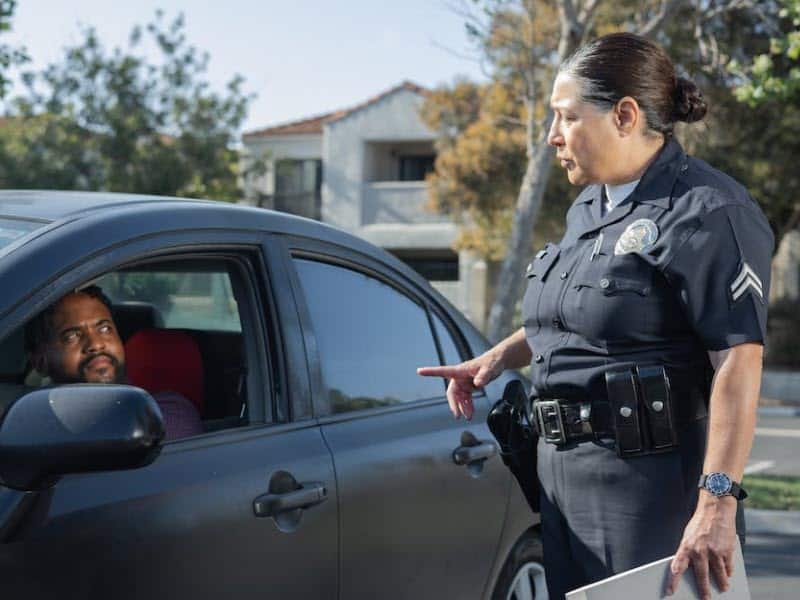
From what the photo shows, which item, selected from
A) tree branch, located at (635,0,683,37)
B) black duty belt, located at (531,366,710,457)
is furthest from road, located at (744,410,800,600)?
tree branch, located at (635,0,683,37)

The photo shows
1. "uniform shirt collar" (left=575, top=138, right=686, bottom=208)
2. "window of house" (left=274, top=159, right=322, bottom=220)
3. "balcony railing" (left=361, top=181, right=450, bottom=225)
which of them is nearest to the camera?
"uniform shirt collar" (left=575, top=138, right=686, bottom=208)

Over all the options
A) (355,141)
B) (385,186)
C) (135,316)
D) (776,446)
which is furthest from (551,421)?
(355,141)

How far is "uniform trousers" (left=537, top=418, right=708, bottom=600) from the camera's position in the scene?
108 inches

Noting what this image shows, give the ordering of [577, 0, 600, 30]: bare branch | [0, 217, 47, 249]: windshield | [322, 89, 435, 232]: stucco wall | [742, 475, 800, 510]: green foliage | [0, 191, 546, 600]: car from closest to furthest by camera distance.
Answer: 1. [0, 191, 546, 600]: car
2. [0, 217, 47, 249]: windshield
3. [742, 475, 800, 510]: green foliage
4. [577, 0, 600, 30]: bare branch
5. [322, 89, 435, 232]: stucco wall

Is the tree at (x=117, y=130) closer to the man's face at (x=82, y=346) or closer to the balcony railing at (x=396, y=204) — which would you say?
the balcony railing at (x=396, y=204)

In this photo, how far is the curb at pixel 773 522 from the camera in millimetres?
7848

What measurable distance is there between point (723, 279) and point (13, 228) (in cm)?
150

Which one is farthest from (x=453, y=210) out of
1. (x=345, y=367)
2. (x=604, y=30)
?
(x=345, y=367)

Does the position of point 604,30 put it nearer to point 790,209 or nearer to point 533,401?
point 790,209

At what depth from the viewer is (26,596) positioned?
222cm

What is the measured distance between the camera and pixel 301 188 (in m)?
35.2

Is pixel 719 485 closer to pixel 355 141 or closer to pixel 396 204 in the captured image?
pixel 396 204

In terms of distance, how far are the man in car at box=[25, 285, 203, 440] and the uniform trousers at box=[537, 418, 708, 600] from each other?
0.91m

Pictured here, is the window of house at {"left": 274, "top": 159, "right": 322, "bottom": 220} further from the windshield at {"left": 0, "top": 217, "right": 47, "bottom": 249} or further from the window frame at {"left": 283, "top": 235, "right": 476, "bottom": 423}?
the windshield at {"left": 0, "top": 217, "right": 47, "bottom": 249}
